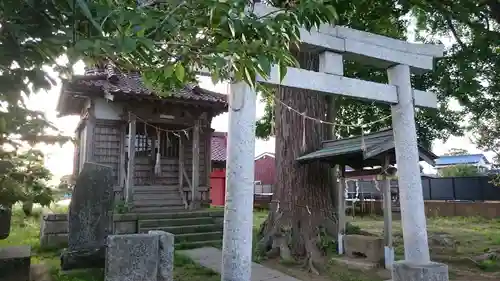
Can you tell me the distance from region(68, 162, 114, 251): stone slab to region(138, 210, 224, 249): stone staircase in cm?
269

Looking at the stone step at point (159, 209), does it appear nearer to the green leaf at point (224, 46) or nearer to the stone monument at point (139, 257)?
the stone monument at point (139, 257)

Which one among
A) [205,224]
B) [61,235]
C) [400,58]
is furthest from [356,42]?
[61,235]

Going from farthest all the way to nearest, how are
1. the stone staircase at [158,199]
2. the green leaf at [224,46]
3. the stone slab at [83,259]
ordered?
the stone staircase at [158,199] < the stone slab at [83,259] < the green leaf at [224,46]

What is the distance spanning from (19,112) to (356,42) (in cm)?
413

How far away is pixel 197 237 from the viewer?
9.79 meters

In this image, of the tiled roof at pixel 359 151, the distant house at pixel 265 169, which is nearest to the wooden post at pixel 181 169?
the tiled roof at pixel 359 151

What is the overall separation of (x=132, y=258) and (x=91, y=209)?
9.35 feet

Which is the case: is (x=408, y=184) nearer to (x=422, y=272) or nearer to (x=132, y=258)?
(x=422, y=272)

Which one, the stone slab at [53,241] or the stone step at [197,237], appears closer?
the stone slab at [53,241]

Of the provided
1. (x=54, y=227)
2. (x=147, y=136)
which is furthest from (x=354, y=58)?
(x=147, y=136)

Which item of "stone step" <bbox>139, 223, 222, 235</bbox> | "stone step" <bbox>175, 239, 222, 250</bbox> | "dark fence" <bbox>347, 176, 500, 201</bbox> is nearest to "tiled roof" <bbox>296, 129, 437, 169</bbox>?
"stone step" <bbox>175, 239, 222, 250</bbox>

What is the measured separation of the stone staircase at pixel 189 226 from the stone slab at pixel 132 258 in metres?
4.79

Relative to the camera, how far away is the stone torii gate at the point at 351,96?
3.61 m

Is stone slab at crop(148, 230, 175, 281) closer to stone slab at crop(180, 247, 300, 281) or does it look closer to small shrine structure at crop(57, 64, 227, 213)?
stone slab at crop(180, 247, 300, 281)
